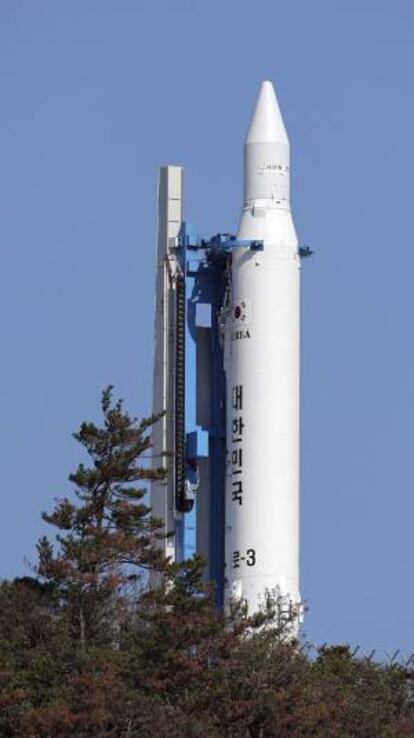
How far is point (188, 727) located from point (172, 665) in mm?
1891

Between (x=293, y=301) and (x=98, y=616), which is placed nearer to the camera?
(x=98, y=616)

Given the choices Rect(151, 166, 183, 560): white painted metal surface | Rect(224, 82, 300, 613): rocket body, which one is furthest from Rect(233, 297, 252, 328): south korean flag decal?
Rect(151, 166, 183, 560): white painted metal surface

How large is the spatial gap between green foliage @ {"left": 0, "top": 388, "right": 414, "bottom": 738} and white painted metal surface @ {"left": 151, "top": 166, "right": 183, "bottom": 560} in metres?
6.55

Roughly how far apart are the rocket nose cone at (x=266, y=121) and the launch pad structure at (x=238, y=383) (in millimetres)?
22

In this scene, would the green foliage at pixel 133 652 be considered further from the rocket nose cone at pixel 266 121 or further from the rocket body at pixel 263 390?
the rocket nose cone at pixel 266 121

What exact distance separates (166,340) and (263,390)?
11.0 ft

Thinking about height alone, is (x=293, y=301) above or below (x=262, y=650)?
above

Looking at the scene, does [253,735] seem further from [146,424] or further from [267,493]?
[267,493]

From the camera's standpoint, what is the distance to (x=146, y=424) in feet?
187

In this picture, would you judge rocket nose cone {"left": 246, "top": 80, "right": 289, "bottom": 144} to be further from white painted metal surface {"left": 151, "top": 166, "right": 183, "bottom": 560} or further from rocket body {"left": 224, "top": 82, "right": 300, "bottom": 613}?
white painted metal surface {"left": 151, "top": 166, "right": 183, "bottom": 560}

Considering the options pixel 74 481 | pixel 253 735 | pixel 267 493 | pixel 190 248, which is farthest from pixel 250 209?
pixel 253 735

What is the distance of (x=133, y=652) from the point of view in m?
53.8

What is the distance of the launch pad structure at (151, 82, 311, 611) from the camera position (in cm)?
6362

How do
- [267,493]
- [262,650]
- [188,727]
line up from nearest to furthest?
1. [188,727]
2. [262,650]
3. [267,493]
